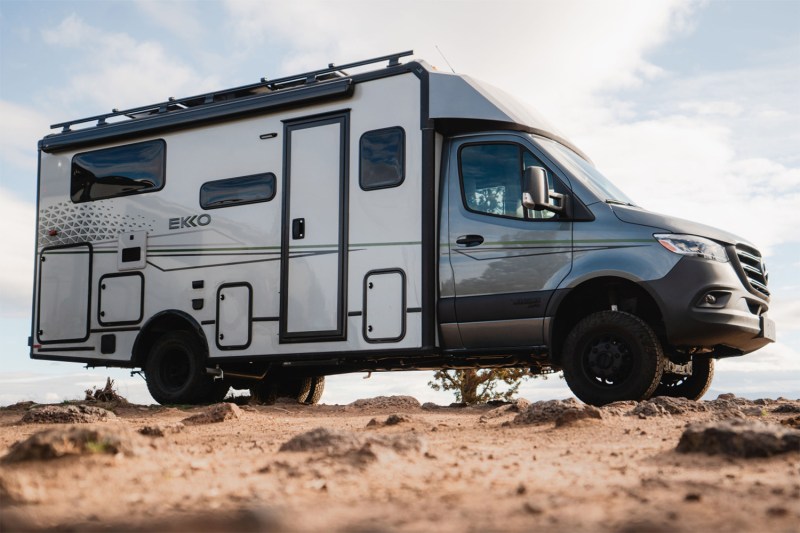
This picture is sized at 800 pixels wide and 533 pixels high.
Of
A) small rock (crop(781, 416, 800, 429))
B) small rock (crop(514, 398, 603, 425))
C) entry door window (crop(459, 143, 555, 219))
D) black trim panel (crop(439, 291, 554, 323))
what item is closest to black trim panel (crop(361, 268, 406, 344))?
black trim panel (crop(439, 291, 554, 323))

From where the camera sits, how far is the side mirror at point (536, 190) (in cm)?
804

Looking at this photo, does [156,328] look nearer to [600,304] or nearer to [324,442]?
[600,304]

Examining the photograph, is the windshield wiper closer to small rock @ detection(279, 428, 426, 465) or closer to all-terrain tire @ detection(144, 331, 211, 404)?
small rock @ detection(279, 428, 426, 465)

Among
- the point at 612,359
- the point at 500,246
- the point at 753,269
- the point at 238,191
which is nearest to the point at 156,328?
the point at 238,191

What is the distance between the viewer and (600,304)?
332 inches

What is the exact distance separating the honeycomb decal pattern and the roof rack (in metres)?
1.12

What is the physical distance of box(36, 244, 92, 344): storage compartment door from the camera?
1127 centimetres

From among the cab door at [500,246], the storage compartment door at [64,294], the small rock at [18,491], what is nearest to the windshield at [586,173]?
the cab door at [500,246]

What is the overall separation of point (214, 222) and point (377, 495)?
7.35 m

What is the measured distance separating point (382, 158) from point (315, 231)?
43.4 inches

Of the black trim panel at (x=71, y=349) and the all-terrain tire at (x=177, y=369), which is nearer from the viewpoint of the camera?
the all-terrain tire at (x=177, y=369)

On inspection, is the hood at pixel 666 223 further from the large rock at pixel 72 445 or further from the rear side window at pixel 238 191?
the large rock at pixel 72 445

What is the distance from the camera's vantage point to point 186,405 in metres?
10.4

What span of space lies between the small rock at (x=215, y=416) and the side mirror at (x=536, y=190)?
3204mm
